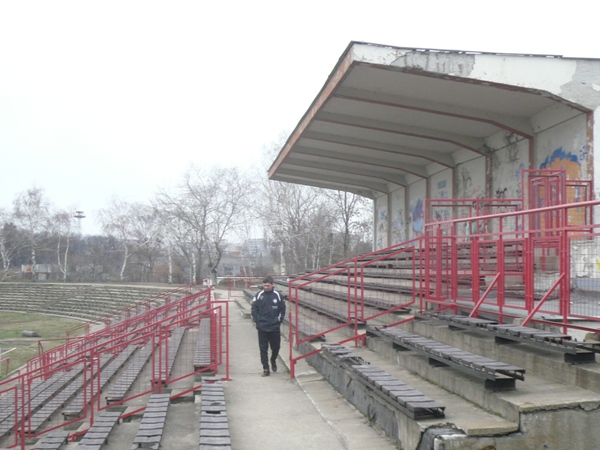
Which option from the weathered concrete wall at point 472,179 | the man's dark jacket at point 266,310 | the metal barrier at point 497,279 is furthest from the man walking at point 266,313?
the weathered concrete wall at point 472,179

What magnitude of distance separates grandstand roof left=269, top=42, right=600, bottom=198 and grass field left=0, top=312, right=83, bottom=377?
53.8 ft

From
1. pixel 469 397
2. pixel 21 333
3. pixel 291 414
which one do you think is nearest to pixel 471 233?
pixel 291 414

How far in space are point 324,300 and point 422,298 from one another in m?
3.88

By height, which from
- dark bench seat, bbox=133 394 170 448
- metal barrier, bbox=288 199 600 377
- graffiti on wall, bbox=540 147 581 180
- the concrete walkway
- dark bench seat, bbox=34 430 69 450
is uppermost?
graffiti on wall, bbox=540 147 581 180

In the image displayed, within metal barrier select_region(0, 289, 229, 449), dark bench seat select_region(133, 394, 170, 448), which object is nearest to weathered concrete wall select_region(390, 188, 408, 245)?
metal barrier select_region(0, 289, 229, 449)

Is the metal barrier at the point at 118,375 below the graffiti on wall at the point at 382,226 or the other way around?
below

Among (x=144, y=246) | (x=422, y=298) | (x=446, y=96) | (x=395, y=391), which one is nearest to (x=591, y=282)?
(x=395, y=391)

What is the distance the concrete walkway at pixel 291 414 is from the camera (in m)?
5.62

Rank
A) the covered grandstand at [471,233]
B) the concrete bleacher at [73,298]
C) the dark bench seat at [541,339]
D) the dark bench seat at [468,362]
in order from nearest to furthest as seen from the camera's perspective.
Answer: the dark bench seat at [468,362] → the dark bench seat at [541,339] → the covered grandstand at [471,233] → the concrete bleacher at [73,298]

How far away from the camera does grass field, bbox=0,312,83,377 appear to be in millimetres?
25456

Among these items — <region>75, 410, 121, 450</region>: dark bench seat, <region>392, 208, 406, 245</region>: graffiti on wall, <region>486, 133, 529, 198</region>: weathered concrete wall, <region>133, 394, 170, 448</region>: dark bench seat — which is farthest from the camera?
<region>392, 208, 406, 245</region>: graffiti on wall

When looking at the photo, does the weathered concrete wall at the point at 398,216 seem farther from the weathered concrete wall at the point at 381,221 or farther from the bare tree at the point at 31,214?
the bare tree at the point at 31,214

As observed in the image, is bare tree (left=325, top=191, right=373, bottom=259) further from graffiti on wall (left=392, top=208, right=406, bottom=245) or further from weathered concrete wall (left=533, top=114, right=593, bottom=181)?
weathered concrete wall (left=533, top=114, right=593, bottom=181)

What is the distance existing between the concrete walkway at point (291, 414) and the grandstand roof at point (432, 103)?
5537 mm
